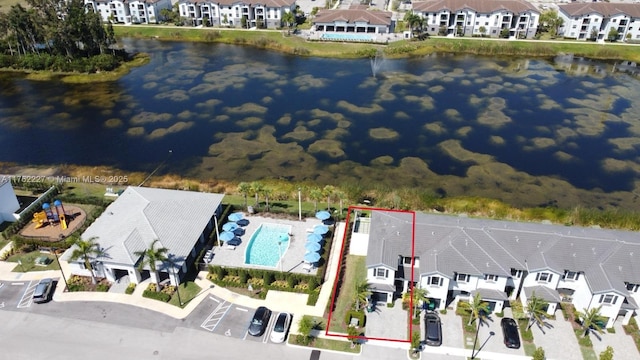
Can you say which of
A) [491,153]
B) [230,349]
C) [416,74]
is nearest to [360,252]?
[230,349]

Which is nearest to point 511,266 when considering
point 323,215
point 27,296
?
point 323,215

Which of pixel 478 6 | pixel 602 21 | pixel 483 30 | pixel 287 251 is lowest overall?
pixel 287 251

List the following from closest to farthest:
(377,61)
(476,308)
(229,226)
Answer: (476,308) → (229,226) → (377,61)

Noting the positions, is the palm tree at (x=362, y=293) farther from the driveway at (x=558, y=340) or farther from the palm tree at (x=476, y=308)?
the driveway at (x=558, y=340)

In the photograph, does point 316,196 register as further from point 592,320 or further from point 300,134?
A: point 592,320

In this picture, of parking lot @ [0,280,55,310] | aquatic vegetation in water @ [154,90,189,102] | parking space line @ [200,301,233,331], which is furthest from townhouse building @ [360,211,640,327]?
aquatic vegetation in water @ [154,90,189,102]

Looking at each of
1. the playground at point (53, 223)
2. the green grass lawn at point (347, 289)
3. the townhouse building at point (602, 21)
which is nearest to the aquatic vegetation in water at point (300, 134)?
the green grass lawn at point (347, 289)

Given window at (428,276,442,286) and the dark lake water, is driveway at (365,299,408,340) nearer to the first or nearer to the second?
window at (428,276,442,286)

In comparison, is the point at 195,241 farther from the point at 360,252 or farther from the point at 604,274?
the point at 604,274
